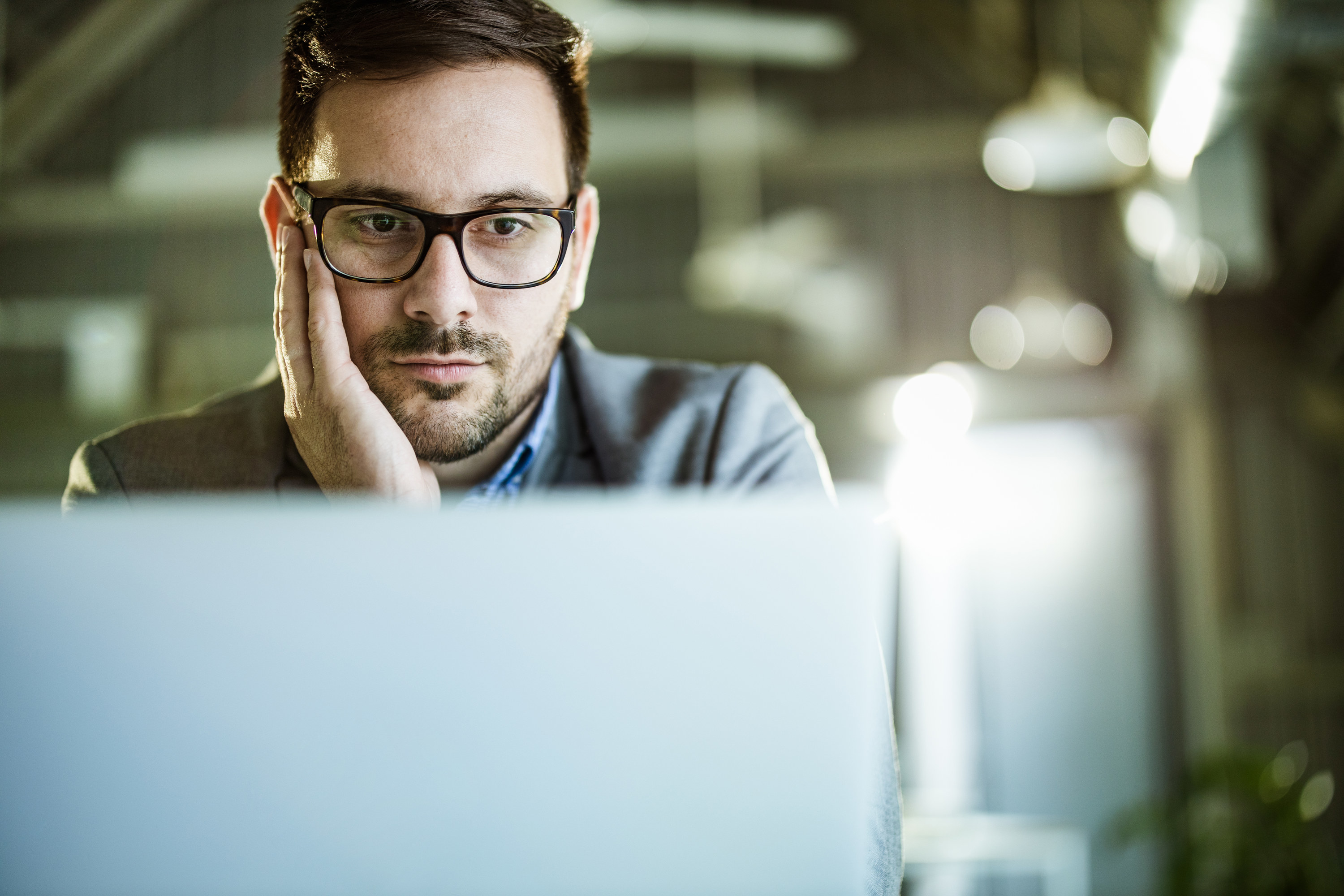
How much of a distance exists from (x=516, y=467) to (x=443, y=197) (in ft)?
0.76

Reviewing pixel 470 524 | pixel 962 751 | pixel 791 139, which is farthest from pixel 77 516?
pixel 791 139

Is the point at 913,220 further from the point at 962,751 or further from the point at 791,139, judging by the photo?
the point at 962,751

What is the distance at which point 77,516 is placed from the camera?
0.45 meters

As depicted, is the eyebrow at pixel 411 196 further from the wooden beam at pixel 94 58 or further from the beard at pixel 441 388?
the wooden beam at pixel 94 58

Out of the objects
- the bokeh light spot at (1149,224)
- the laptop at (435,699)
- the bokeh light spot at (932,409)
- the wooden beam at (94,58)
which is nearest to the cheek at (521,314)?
the laptop at (435,699)

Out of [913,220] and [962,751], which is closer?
[962,751]

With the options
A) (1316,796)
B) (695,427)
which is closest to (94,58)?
(695,427)

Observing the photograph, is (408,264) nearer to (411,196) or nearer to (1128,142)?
(411,196)

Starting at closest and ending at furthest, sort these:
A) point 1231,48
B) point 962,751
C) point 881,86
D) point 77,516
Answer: point 77,516 → point 1231,48 → point 962,751 → point 881,86

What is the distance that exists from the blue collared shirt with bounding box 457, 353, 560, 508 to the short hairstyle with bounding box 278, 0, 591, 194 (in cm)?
19

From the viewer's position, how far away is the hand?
77cm

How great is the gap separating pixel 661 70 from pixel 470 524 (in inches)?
225

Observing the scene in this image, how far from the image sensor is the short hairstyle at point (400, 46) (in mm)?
776

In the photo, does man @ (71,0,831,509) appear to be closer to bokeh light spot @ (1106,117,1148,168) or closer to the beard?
the beard
